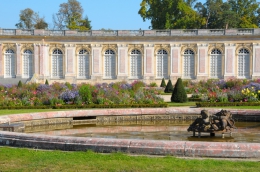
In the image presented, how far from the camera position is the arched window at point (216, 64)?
133 ft

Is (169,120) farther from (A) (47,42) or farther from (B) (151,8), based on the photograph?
(B) (151,8)

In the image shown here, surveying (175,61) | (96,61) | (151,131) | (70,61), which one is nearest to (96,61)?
(96,61)

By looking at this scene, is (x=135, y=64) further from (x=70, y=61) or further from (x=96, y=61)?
(x=70, y=61)

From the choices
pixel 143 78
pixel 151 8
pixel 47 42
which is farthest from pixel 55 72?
pixel 151 8

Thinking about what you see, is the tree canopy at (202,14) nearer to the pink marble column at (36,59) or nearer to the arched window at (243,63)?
the arched window at (243,63)

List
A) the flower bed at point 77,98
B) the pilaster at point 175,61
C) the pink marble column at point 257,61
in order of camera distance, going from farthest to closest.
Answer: the pilaster at point 175,61
the pink marble column at point 257,61
the flower bed at point 77,98

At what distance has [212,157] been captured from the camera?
311 inches

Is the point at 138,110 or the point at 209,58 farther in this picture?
the point at 209,58

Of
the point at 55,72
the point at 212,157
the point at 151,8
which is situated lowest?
the point at 212,157

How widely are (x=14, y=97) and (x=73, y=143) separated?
509 inches

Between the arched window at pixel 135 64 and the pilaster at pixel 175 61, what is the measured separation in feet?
9.77

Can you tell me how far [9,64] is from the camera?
41.4 meters

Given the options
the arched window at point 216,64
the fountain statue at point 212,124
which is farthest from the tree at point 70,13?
the fountain statue at point 212,124

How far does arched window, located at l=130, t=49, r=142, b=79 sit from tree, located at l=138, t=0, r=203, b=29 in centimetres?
1139
